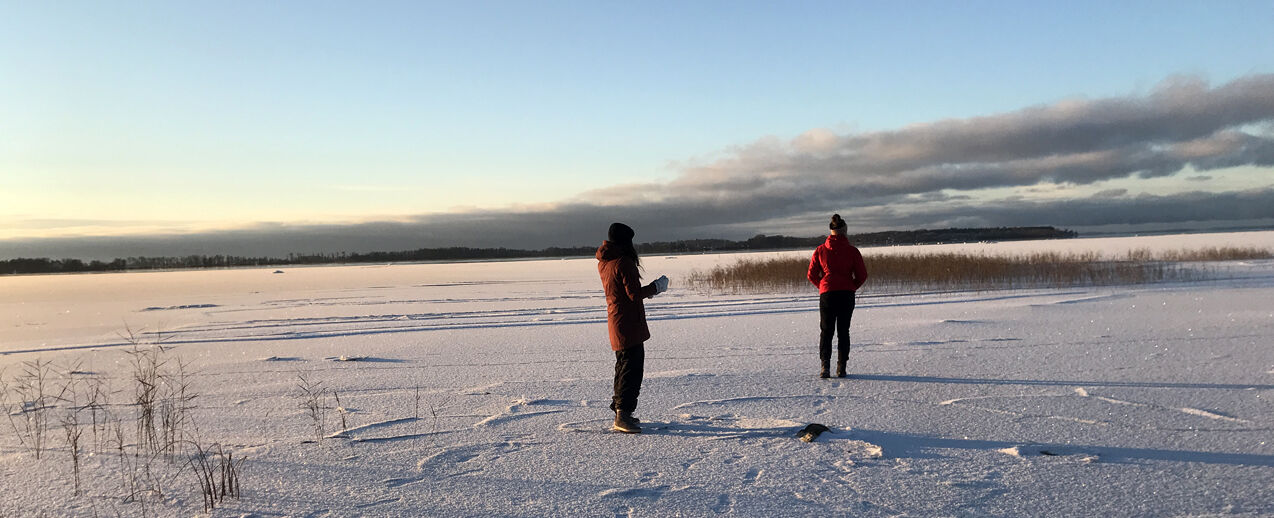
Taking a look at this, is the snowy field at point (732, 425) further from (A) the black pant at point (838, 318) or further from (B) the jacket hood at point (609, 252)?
(B) the jacket hood at point (609, 252)

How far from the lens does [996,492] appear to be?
3.55m

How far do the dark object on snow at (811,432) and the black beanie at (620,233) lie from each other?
1.61 meters

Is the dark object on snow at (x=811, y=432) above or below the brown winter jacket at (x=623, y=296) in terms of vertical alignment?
below

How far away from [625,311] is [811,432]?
54.2 inches

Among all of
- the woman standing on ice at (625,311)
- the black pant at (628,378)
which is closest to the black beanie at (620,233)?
the woman standing on ice at (625,311)

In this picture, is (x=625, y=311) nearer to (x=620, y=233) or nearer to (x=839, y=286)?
(x=620, y=233)

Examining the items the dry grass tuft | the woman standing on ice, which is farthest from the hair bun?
the dry grass tuft

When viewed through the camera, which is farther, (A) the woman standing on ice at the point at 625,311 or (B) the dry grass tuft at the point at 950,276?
(B) the dry grass tuft at the point at 950,276

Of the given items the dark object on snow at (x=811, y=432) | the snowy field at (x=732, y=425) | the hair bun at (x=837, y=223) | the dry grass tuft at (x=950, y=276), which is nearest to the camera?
the snowy field at (x=732, y=425)

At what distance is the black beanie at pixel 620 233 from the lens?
15.5 feet

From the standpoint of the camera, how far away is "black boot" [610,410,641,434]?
472 centimetres

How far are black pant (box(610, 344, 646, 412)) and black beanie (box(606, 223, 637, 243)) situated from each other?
69 centimetres

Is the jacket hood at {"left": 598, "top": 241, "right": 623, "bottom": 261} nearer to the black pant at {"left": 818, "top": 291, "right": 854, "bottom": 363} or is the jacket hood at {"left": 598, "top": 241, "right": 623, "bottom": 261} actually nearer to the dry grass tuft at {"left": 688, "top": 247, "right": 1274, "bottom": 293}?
the black pant at {"left": 818, "top": 291, "right": 854, "bottom": 363}

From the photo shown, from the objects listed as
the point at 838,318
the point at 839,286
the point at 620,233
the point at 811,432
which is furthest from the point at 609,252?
the point at 838,318
